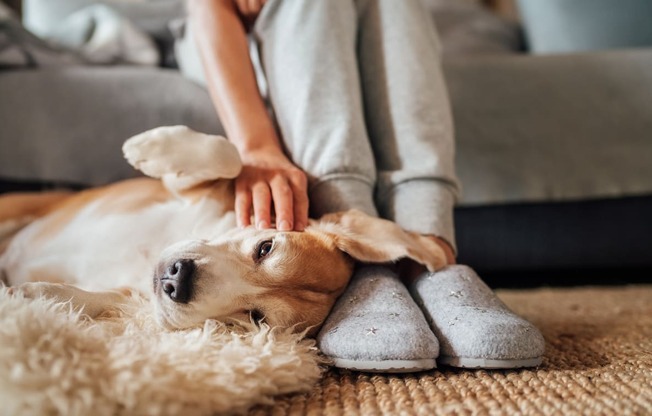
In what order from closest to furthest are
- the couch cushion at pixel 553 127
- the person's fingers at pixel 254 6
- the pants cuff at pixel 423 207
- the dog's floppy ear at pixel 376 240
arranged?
the dog's floppy ear at pixel 376 240 < the pants cuff at pixel 423 207 < the person's fingers at pixel 254 6 < the couch cushion at pixel 553 127

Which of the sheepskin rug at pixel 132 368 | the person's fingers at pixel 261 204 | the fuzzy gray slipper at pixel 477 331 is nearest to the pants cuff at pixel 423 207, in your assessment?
the fuzzy gray slipper at pixel 477 331

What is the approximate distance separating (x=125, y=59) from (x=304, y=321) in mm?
1371

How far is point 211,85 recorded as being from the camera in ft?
4.43

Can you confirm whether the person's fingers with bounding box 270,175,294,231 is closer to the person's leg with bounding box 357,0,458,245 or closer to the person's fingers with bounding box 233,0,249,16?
the person's leg with bounding box 357,0,458,245

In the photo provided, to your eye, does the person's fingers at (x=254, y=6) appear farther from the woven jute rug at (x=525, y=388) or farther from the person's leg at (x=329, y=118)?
the woven jute rug at (x=525, y=388)

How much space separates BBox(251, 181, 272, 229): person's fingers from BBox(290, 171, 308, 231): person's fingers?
5 cm

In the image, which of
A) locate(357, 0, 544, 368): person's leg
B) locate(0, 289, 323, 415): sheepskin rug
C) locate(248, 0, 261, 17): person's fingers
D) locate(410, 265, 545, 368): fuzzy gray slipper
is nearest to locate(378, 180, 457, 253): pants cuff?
locate(357, 0, 544, 368): person's leg

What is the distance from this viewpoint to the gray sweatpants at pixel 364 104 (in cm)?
120

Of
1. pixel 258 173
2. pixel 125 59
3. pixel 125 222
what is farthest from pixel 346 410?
pixel 125 59

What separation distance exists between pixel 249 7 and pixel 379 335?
92cm

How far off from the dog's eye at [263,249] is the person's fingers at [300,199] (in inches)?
3.5

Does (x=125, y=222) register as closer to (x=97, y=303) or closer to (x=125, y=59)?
(x=97, y=303)

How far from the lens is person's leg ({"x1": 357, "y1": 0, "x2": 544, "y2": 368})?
3.32 feet

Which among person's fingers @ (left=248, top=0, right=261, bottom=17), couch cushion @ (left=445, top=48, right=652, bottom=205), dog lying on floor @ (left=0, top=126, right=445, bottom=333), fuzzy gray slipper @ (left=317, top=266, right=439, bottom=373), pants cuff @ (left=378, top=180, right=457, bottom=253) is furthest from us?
couch cushion @ (left=445, top=48, right=652, bottom=205)
